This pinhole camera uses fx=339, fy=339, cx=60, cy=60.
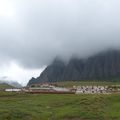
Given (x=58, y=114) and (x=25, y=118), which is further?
(x=58, y=114)

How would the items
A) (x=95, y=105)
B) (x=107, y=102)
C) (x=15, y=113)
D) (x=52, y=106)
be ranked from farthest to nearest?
(x=107, y=102) < (x=52, y=106) < (x=95, y=105) < (x=15, y=113)

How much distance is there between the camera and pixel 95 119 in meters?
70.8

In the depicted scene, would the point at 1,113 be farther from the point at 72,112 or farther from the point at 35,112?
the point at 72,112

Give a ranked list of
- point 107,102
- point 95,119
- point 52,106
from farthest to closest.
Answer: point 107,102 → point 52,106 → point 95,119

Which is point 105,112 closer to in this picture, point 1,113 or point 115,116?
point 115,116

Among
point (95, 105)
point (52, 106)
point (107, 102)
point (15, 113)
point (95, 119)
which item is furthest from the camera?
point (107, 102)

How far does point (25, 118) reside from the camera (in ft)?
239

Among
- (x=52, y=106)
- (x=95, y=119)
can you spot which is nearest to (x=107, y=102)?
(x=52, y=106)

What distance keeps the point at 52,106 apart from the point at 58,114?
55.7 ft

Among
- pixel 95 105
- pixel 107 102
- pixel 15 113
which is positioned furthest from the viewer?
pixel 107 102

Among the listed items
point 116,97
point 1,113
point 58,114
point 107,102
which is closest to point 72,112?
point 58,114

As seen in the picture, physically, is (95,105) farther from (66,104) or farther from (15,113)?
(15,113)

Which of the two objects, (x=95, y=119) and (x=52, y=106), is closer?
(x=95, y=119)

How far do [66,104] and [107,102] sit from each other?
12923 mm
